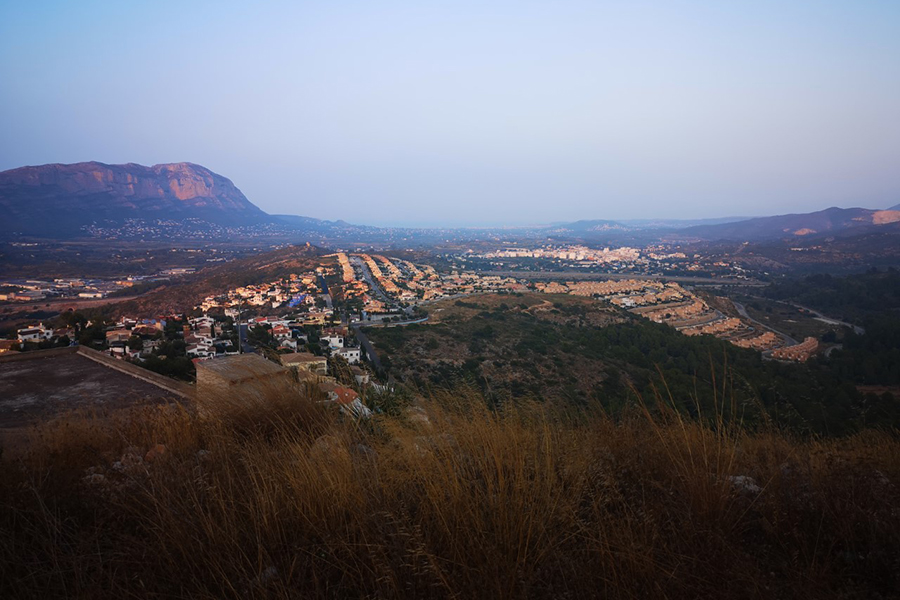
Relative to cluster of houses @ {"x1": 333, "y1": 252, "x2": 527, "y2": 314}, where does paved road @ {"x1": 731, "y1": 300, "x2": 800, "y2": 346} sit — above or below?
below

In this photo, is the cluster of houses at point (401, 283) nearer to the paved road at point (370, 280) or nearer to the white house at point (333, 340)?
the paved road at point (370, 280)

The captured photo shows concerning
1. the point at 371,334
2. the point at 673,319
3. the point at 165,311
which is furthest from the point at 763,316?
the point at 165,311

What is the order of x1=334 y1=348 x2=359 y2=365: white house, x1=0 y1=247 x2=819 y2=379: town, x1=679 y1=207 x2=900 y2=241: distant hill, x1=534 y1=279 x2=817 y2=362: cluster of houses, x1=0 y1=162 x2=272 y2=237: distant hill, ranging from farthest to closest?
x1=679 y1=207 x2=900 y2=241: distant hill, x1=0 y1=162 x2=272 y2=237: distant hill, x1=534 y1=279 x2=817 y2=362: cluster of houses, x1=334 y1=348 x2=359 y2=365: white house, x1=0 y1=247 x2=819 y2=379: town

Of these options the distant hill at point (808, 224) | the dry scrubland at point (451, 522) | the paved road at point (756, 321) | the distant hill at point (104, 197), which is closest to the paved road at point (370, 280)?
the paved road at point (756, 321)

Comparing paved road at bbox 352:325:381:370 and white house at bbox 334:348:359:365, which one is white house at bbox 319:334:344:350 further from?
paved road at bbox 352:325:381:370

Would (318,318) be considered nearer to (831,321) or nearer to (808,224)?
(831,321)

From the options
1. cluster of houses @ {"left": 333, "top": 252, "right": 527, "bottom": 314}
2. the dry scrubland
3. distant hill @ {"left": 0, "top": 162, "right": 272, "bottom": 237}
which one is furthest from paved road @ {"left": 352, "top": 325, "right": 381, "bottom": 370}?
distant hill @ {"left": 0, "top": 162, "right": 272, "bottom": 237}

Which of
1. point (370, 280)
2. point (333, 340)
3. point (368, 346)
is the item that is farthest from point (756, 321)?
point (370, 280)

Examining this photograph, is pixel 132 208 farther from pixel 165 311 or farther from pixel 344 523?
pixel 344 523
